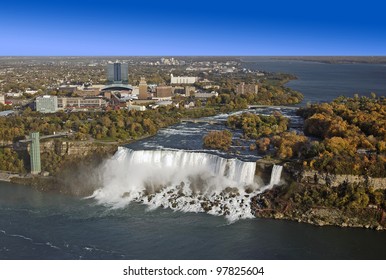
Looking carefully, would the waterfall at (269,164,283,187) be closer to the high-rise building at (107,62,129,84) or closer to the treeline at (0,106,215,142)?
the treeline at (0,106,215,142)

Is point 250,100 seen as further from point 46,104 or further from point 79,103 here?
point 46,104

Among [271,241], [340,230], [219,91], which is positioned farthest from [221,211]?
[219,91]

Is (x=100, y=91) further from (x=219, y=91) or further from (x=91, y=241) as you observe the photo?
(x=91, y=241)

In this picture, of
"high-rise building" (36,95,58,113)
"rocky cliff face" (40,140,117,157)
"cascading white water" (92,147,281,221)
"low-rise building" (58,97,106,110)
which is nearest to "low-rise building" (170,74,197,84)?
"low-rise building" (58,97,106,110)

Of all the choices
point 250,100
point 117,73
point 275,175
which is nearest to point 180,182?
point 275,175

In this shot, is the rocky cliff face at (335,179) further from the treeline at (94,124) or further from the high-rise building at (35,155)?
the high-rise building at (35,155)

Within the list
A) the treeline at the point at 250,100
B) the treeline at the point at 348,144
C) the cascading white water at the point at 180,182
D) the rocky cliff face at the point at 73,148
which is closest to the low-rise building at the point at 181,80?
the treeline at the point at 250,100
